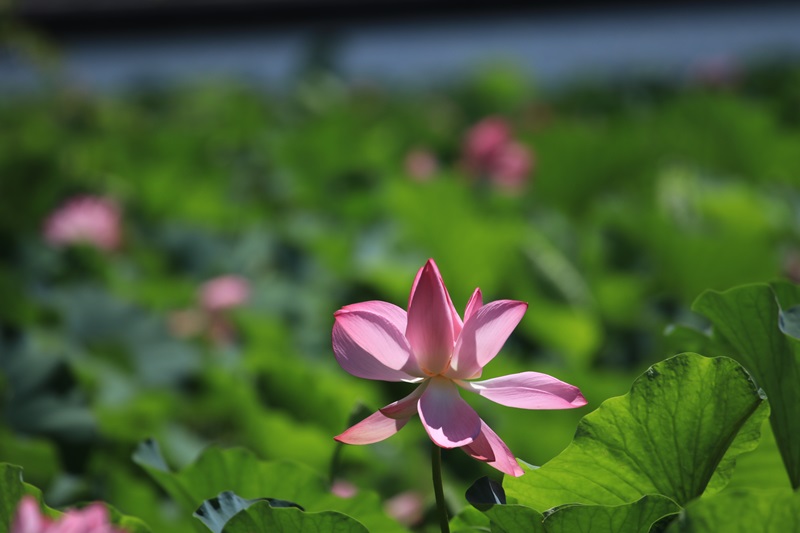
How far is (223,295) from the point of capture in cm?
150

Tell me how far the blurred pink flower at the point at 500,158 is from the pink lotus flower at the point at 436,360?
1393mm

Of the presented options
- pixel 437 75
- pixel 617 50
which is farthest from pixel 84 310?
pixel 617 50

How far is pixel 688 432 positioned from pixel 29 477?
590 millimetres

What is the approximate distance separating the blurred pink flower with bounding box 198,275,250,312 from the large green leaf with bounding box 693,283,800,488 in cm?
94

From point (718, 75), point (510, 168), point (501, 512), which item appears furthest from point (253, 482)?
point (718, 75)

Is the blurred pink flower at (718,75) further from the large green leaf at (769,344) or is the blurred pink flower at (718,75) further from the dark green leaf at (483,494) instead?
the dark green leaf at (483,494)

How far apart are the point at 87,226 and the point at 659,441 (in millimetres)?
1236

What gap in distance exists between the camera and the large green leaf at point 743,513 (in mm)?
493

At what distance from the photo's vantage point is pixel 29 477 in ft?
2.97

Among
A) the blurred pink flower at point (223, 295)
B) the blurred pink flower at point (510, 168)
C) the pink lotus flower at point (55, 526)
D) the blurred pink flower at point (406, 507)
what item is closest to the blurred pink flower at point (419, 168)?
the blurred pink flower at point (510, 168)

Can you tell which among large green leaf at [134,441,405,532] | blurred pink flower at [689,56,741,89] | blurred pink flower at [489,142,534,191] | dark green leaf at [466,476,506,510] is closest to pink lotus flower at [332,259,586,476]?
dark green leaf at [466,476,506,510]

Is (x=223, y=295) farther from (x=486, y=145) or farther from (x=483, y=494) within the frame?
(x=483, y=494)

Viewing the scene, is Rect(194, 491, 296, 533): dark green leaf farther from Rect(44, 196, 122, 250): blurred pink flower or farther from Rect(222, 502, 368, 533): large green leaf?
Rect(44, 196, 122, 250): blurred pink flower

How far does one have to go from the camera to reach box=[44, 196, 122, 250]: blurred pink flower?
163cm
